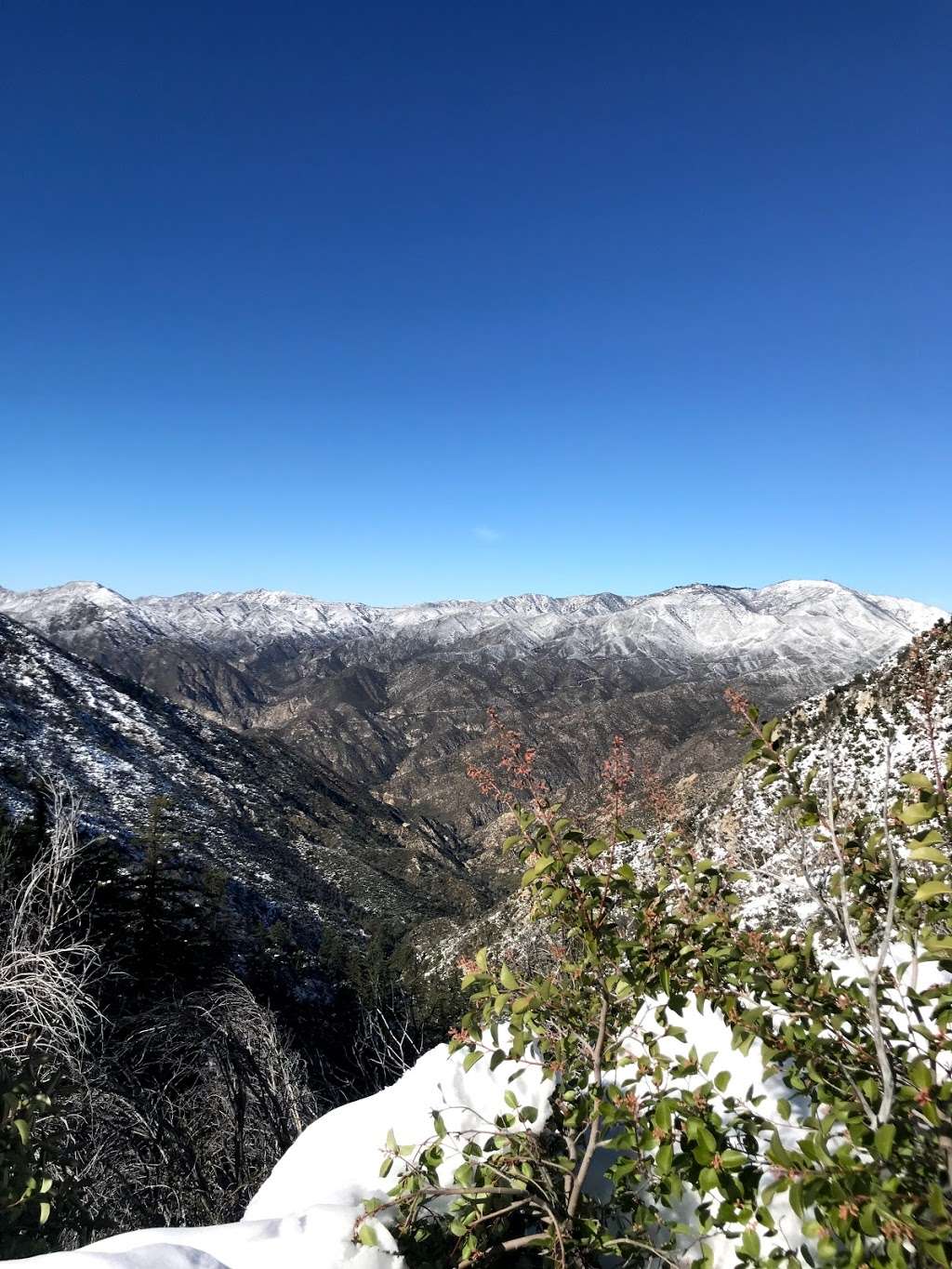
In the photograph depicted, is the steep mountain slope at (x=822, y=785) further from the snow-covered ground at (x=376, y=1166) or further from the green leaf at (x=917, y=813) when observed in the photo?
the snow-covered ground at (x=376, y=1166)

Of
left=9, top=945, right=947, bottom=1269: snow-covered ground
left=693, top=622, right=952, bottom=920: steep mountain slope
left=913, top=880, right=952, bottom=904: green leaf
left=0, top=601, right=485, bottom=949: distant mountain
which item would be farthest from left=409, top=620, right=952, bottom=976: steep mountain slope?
left=0, top=601, right=485, bottom=949: distant mountain

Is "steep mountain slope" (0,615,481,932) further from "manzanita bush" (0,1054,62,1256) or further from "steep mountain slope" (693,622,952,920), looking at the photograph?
"steep mountain slope" (693,622,952,920)

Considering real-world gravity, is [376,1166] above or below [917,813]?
below

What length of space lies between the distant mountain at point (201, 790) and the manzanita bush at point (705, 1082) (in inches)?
1502

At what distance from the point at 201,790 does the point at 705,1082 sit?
9204cm

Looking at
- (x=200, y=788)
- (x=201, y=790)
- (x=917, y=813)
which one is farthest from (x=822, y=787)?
(x=200, y=788)

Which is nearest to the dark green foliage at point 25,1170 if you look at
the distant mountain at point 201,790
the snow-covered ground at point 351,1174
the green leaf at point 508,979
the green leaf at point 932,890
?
the snow-covered ground at point 351,1174

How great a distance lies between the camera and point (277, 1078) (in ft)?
31.2

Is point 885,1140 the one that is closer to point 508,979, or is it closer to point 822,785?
point 508,979

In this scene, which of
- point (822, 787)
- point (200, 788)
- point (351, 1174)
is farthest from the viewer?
point (200, 788)

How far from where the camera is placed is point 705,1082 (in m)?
2.66

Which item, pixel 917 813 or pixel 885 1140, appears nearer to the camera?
pixel 885 1140

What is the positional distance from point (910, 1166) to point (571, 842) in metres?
1.35

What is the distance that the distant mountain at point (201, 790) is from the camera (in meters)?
61.3
